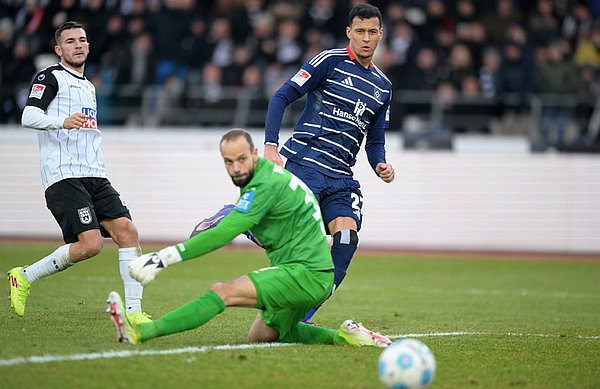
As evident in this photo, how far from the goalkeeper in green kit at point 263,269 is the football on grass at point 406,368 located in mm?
1118

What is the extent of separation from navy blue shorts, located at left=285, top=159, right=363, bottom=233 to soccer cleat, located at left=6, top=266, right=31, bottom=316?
256cm

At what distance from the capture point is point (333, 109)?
704 cm

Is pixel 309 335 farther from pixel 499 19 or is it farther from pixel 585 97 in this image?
pixel 499 19

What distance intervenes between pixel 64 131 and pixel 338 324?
3.08 metres

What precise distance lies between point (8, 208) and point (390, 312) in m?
10.8

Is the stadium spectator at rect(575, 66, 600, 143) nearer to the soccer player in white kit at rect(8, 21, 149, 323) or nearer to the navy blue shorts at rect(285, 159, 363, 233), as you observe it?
the navy blue shorts at rect(285, 159, 363, 233)

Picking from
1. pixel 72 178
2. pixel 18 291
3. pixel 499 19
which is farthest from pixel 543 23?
pixel 18 291

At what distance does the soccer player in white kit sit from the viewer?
6895mm

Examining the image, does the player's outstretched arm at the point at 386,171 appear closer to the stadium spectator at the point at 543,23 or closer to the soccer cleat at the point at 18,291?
the soccer cleat at the point at 18,291

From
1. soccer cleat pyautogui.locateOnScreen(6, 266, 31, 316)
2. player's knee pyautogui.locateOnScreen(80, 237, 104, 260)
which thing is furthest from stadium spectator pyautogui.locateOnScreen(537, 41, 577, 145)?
soccer cleat pyautogui.locateOnScreen(6, 266, 31, 316)

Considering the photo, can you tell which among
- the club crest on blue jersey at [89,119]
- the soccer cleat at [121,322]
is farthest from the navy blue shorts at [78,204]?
the soccer cleat at [121,322]

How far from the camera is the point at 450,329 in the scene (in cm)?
738

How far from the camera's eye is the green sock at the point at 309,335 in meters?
6.08

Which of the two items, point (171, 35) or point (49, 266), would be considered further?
point (171, 35)
